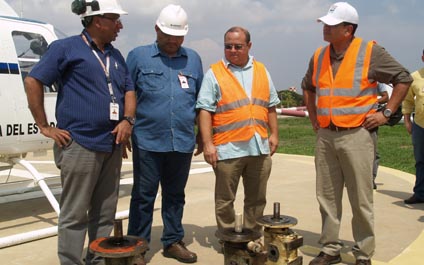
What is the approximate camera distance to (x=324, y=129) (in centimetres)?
429

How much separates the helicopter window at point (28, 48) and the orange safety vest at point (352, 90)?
333 centimetres

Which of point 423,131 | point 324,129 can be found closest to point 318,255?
point 324,129

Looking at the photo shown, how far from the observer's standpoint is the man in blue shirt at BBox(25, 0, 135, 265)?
3471 millimetres

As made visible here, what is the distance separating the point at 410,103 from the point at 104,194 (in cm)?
469

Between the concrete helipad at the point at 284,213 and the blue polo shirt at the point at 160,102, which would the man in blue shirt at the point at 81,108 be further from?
the concrete helipad at the point at 284,213

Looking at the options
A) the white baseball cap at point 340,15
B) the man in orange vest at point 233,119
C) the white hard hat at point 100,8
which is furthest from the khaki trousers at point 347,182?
the white hard hat at point 100,8

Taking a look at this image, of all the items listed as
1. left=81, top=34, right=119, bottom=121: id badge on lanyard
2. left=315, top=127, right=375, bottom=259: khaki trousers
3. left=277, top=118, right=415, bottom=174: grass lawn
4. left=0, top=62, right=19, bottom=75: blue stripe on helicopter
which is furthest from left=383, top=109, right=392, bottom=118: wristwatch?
left=277, top=118, right=415, bottom=174: grass lawn

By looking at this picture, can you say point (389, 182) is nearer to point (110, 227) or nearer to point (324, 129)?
point (324, 129)

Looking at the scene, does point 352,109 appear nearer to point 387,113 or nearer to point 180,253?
point 387,113

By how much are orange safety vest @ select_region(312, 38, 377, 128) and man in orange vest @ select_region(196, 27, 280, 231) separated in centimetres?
59

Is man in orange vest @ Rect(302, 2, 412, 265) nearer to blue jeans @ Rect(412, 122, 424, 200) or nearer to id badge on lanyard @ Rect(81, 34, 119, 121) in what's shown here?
id badge on lanyard @ Rect(81, 34, 119, 121)

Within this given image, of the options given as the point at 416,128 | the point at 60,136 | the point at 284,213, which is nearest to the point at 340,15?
the point at 60,136

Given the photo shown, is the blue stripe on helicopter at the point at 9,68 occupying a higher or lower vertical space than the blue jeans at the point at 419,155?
higher

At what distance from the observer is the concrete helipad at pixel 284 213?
4602 mm
